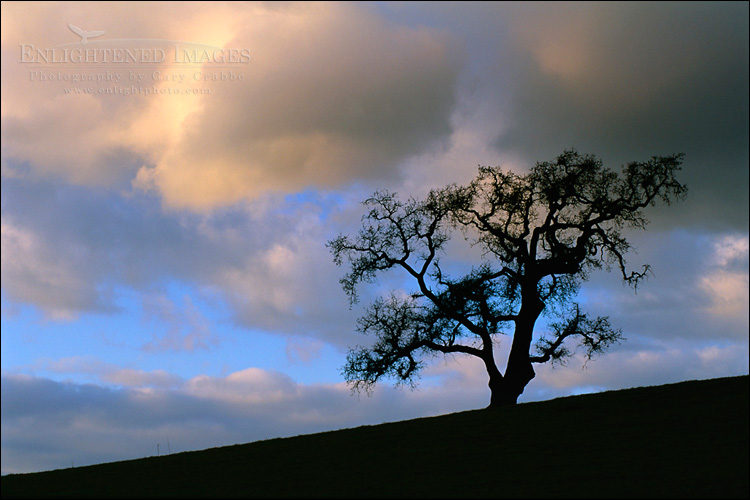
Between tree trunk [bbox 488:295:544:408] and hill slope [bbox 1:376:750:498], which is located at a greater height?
tree trunk [bbox 488:295:544:408]

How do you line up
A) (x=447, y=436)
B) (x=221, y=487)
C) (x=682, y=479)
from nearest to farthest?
(x=682, y=479) → (x=221, y=487) → (x=447, y=436)

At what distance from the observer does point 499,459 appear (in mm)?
22016

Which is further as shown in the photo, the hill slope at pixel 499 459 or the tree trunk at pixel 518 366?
the tree trunk at pixel 518 366

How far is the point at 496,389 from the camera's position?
34188 millimetres

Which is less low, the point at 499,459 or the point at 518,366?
the point at 518,366

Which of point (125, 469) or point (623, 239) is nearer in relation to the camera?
point (125, 469)

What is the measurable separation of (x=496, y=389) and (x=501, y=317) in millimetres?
3577

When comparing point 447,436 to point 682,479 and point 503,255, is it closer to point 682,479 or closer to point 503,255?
point 682,479

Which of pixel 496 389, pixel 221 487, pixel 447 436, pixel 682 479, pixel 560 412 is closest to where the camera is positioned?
pixel 682 479

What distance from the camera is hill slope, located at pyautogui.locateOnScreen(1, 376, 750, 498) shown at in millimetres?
19031

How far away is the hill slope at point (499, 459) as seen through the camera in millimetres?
19031

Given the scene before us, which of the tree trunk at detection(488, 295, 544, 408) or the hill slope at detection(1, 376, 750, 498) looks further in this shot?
the tree trunk at detection(488, 295, 544, 408)

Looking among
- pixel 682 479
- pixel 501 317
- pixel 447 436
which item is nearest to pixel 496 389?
pixel 501 317

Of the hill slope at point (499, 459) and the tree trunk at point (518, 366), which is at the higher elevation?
the tree trunk at point (518, 366)
